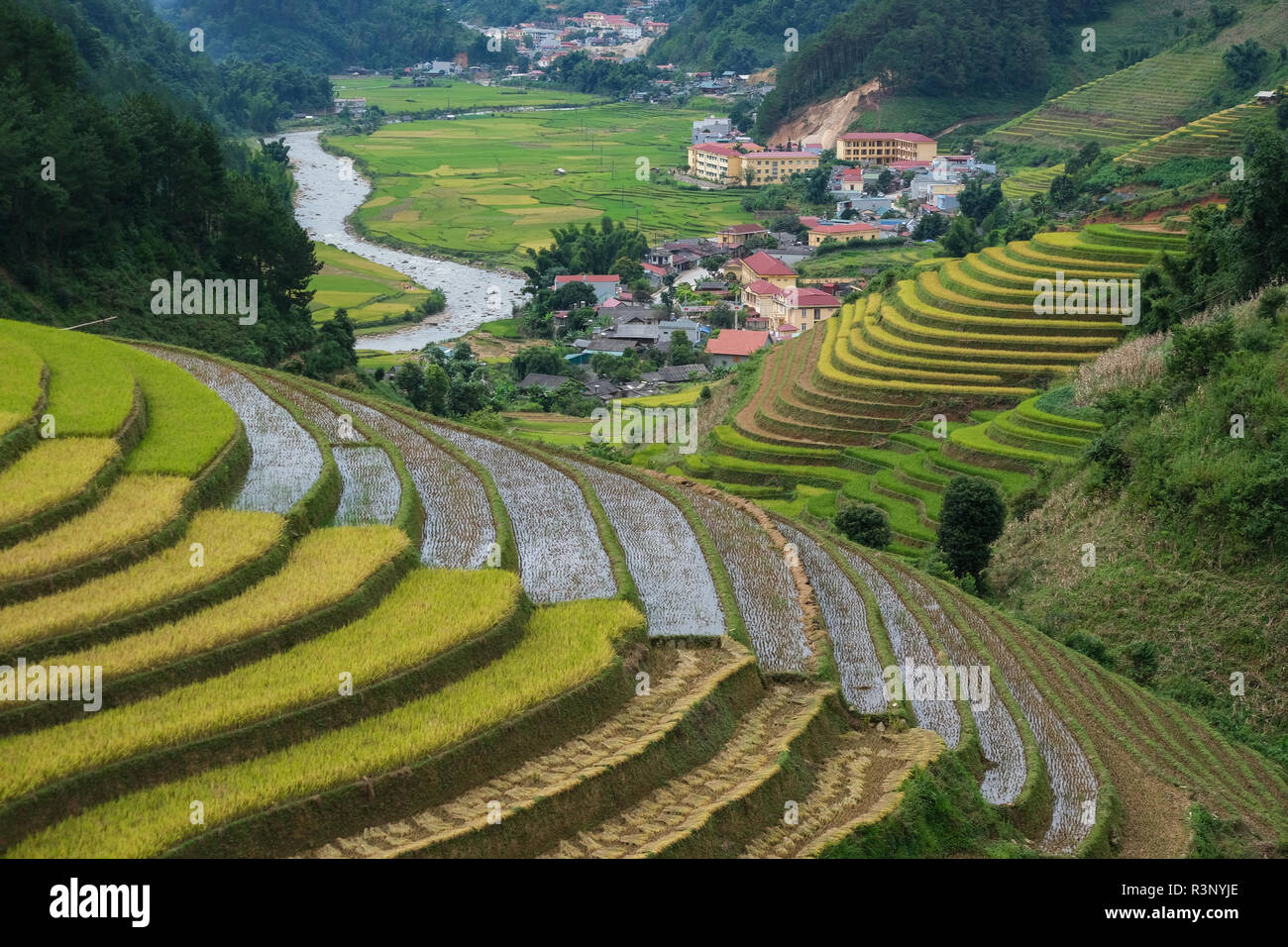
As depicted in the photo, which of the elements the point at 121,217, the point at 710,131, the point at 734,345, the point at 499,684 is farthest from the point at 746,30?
the point at 499,684

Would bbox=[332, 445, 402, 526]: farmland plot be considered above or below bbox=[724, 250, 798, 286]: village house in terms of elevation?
below


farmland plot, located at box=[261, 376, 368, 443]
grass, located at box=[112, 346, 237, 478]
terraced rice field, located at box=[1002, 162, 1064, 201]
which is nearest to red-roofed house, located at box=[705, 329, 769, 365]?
terraced rice field, located at box=[1002, 162, 1064, 201]

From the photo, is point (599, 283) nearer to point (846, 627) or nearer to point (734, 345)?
point (734, 345)

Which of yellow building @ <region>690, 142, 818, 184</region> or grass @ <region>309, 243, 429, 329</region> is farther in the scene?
yellow building @ <region>690, 142, 818, 184</region>

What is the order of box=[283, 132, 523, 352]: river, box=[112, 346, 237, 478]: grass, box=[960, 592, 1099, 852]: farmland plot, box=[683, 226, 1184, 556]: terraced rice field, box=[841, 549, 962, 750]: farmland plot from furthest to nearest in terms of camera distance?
box=[283, 132, 523, 352]: river < box=[683, 226, 1184, 556]: terraced rice field < box=[112, 346, 237, 478]: grass < box=[841, 549, 962, 750]: farmland plot < box=[960, 592, 1099, 852]: farmland plot

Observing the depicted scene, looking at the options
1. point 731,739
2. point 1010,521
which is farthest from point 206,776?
point 1010,521

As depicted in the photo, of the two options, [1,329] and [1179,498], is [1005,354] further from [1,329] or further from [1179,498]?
[1,329]

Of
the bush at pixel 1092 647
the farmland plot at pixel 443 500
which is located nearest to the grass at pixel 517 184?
the farmland plot at pixel 443 500

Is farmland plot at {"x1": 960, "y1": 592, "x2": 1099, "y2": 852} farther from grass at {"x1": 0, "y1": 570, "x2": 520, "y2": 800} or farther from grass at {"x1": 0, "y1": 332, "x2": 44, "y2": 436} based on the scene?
grass at {"x1": 0, "y1": 332, "x2": 44, "y2": 436}
